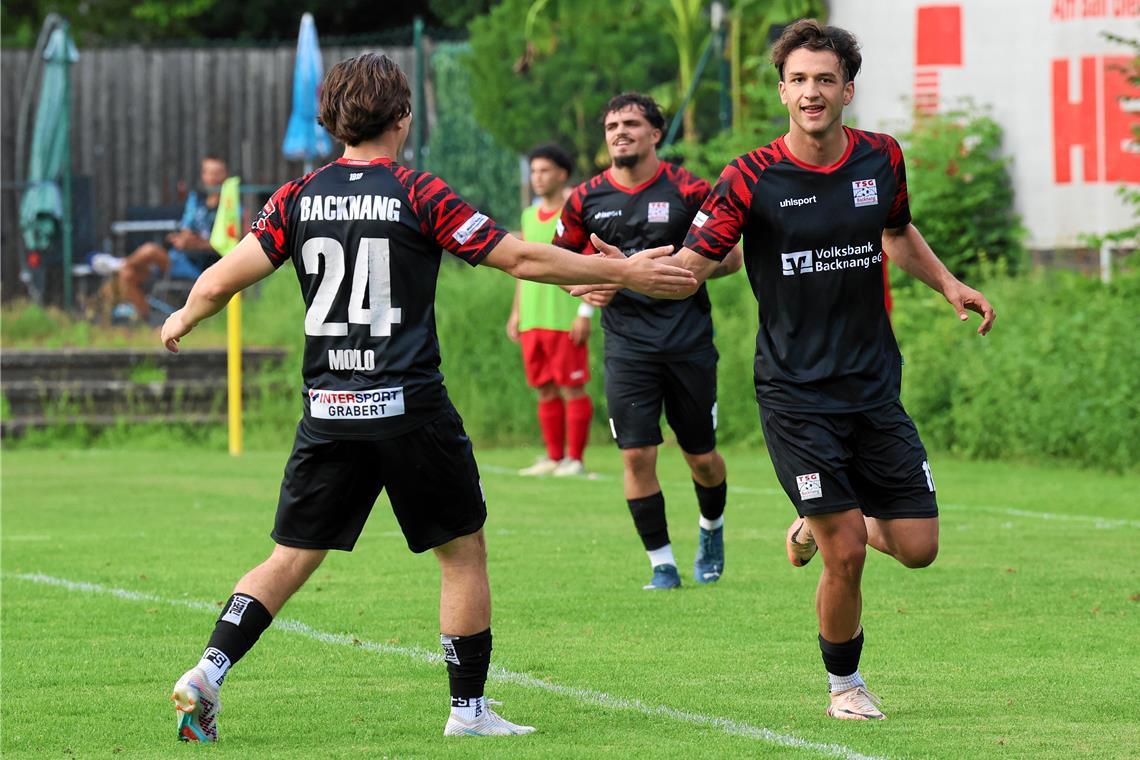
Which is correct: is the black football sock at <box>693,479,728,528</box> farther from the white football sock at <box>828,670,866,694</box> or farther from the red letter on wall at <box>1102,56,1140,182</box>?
the red letter on wall at <box>1102,56,1140,182</box>

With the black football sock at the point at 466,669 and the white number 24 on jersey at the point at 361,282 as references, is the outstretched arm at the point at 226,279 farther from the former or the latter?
the black football sock at the point at 466,669

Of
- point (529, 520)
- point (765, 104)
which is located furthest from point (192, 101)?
A: point (529, 520)

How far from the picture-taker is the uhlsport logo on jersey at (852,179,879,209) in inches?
257

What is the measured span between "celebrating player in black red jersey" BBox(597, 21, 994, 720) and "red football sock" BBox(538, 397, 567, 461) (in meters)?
9.28

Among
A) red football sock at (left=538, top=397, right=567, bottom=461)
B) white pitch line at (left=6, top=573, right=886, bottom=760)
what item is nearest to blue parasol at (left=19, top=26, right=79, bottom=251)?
red football sock at (left=538, top=397, right=567, bottom=461)

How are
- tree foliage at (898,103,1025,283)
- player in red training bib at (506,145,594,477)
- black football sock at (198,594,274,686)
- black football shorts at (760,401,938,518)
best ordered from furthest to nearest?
1. tree foliage at (898,103,1025,283)
2. player in red training bib at (506,145,594,477)
3. black football shorts at (760,401,938,518)
4. black football sock at (198,594,274,686)

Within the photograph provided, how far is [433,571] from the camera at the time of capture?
10.3 metres

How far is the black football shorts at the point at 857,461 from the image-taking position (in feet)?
21.0

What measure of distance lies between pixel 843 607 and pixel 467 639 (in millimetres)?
1294

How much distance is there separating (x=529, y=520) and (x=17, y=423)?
8879 mm

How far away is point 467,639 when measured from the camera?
6.17 m

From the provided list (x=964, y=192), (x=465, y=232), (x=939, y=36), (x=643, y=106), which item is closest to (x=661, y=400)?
(x=643, y=106)

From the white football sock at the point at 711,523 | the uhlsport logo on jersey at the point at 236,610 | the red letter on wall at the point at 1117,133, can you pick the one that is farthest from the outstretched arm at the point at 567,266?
the red letter on wall at the point at 1117,133

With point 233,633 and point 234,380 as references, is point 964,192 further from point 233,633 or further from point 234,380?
point 233,633
